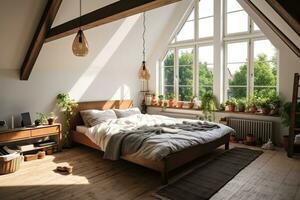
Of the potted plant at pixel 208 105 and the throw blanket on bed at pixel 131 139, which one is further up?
the potted plant at pixel 208 105

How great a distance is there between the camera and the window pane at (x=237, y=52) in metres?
5.71

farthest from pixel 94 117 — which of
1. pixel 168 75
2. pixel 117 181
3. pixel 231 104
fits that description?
pixel 231 104

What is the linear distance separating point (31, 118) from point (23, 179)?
164 centimetres

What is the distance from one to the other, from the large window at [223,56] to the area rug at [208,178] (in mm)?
1884

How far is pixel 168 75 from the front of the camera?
23.9ft

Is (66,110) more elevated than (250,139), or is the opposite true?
(66,110)

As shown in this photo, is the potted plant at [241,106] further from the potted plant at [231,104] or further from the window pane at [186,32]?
the window pane at [186,32]

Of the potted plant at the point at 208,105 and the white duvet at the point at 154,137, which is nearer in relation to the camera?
the white duvet at the point at 154,137

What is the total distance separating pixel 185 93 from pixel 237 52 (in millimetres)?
1825

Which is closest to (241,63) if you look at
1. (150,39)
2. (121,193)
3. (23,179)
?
(150,39)

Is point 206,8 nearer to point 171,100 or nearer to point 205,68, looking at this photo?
point 205,68

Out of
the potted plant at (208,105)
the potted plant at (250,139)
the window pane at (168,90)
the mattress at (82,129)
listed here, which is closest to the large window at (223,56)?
the window pane at (168,90)

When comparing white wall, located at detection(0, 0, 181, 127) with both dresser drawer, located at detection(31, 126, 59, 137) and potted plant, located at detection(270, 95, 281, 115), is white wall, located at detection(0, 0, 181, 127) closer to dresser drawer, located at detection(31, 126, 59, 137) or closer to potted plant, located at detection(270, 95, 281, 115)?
dresser drawer, located at detection(31, 126, 59, 137)

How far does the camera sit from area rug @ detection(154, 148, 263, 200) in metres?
2.99
